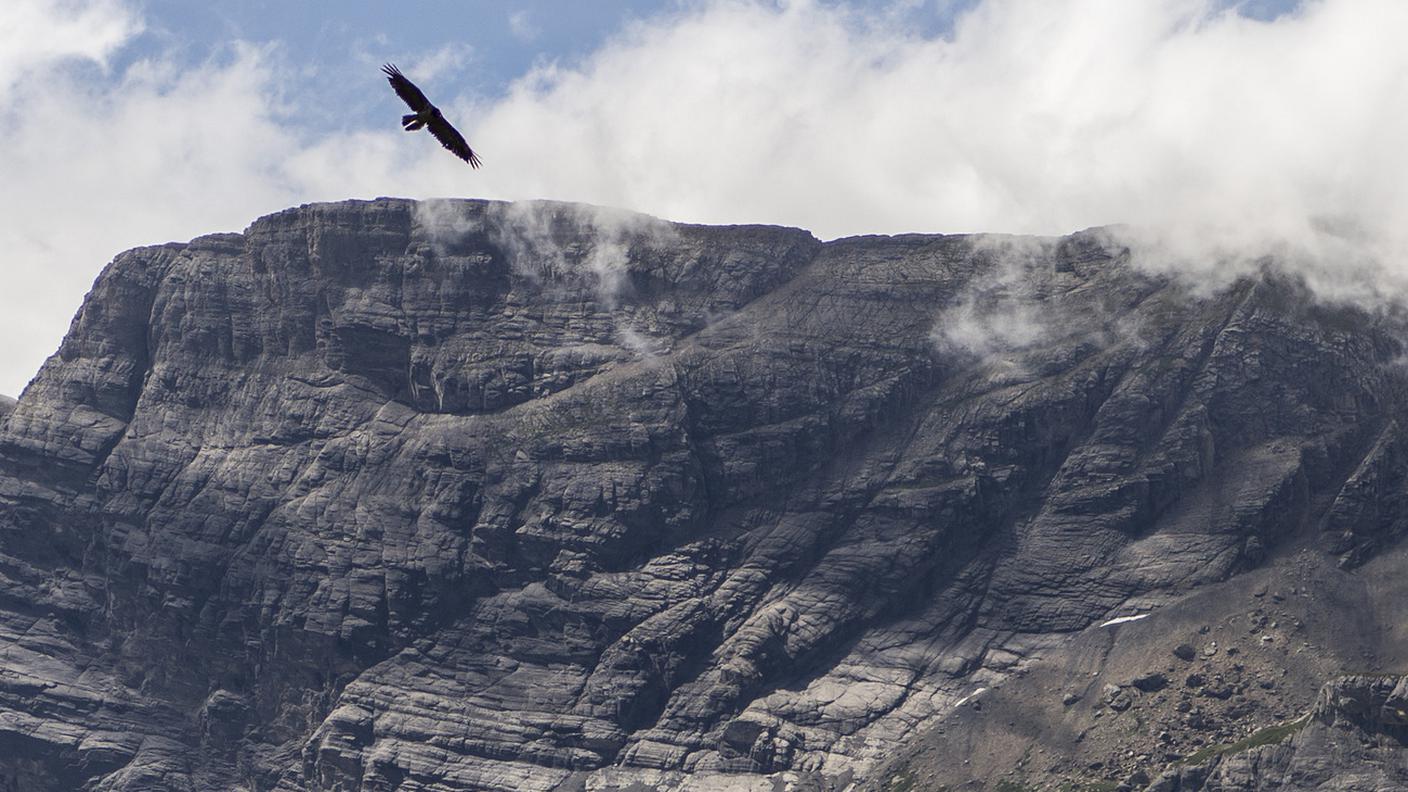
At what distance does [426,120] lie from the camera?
521 feet

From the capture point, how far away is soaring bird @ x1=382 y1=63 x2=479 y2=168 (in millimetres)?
157125

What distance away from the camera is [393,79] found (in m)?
157

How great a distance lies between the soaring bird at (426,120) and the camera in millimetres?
157125

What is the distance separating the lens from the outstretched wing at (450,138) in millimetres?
159125

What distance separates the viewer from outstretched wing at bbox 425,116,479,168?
522 feet

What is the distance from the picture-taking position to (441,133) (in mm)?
160375

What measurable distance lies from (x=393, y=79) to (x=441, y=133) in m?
5.37

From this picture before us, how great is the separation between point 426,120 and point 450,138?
2.21 metres

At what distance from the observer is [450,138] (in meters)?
160
